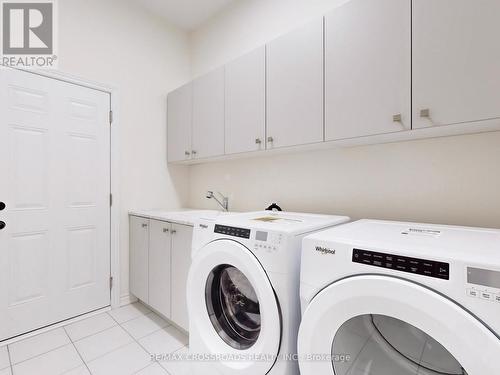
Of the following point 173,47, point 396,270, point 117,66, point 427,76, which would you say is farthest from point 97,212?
point 427,76

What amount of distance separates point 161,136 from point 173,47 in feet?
3.32

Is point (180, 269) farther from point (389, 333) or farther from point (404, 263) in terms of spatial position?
point (404, 263)

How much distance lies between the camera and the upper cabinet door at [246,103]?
5.81 feet

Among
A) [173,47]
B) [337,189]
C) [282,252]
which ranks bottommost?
[282,252]

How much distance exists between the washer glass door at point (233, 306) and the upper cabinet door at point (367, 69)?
959 mm

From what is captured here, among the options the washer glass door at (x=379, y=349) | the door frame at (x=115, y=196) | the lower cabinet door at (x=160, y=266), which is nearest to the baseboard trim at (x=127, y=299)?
the door frame at (x=115, y=196)

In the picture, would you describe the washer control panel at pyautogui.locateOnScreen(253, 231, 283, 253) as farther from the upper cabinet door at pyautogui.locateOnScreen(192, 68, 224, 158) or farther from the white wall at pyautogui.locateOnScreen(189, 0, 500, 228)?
the upper cabinet door at pyautogui.locateOnScreen(192, 68, 224, 158)

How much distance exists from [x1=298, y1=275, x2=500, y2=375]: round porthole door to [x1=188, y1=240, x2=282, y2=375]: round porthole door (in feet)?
0.60

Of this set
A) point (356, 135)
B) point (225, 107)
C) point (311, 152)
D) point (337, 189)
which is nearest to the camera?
point (356, 135)

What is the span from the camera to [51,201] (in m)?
1.97

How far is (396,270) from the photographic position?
28.7 inches

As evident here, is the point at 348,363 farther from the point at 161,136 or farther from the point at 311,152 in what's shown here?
the point at 161,136

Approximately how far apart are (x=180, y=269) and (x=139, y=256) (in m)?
0.68

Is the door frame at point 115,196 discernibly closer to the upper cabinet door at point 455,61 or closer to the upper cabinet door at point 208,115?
the upper cabinet door at point 208,115
